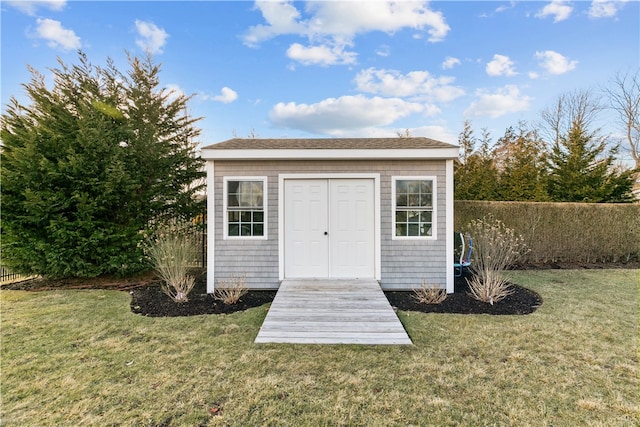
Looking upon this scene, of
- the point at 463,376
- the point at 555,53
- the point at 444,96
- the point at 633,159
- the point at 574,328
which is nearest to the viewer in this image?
the point at 463,376

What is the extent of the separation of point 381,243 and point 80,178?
619 centimetres

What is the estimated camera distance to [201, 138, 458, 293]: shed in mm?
5387

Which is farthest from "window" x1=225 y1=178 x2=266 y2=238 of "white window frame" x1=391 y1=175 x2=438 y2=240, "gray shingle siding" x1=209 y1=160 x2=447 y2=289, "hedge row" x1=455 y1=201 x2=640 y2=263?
"hedge row" x1=455 y1=201 x2=640 y2=263

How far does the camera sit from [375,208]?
541 centimetres

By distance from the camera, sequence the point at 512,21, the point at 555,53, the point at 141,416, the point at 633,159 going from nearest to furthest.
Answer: the point at 141,416 < the point at 512,21 < the point at 555,53 < the point at 633,159

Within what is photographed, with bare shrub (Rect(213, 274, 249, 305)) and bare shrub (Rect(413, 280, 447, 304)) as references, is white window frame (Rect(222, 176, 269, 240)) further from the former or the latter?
bare shrub (Rect(413, 280, 447, 304))

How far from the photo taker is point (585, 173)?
32.6ft

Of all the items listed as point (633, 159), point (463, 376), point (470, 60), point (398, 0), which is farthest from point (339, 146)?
point (633, 159)

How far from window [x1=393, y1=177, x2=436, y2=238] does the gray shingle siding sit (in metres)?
0.12

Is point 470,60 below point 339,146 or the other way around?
the other way around

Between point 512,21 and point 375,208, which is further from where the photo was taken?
point 512,21

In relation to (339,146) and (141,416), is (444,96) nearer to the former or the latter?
(339,146)

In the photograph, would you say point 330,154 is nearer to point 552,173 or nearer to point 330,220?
point 330,220

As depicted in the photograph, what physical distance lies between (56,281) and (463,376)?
26.5 feet
